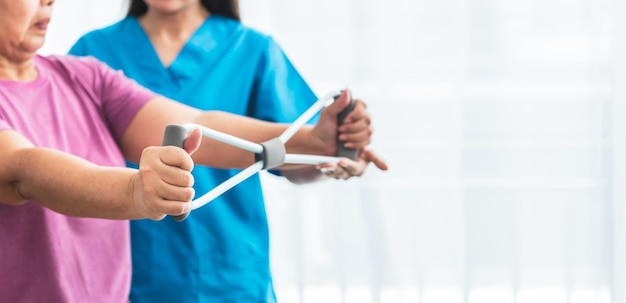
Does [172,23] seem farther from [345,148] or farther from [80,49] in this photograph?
[345,148]

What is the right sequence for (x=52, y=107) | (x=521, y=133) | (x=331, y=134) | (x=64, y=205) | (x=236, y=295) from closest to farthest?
(x=64, y=205) → (x=52, y=107) → (x=331, y=134) → (x=236, y=295) → (x=521, y=133)

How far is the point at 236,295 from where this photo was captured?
1.22 m

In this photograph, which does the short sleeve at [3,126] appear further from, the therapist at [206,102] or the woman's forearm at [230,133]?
the therapist at [206,102]

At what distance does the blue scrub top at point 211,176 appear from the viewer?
47.4 inches

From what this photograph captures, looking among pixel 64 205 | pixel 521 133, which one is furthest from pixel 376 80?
pixel 64 205

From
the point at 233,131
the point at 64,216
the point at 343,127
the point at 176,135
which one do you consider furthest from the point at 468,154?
the point at 176,135

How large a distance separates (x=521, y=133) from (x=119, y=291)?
1.07m

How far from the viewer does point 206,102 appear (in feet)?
4.03

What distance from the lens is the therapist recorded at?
1.20 meters

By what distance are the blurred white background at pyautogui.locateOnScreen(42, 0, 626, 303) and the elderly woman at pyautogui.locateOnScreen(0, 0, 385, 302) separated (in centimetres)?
73

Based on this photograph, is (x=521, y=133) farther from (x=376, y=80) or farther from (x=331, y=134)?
(x=331, y=134)

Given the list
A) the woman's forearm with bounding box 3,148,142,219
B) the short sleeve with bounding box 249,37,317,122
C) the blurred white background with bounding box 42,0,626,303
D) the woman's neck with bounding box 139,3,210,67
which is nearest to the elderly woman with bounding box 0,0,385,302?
the woman's forearm with bounding box 3,148,142,219

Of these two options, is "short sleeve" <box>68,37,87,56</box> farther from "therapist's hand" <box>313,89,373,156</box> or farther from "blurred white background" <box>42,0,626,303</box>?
"blurred white background" <box>42,0,626,303</box>

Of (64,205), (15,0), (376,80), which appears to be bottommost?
(376,80)
